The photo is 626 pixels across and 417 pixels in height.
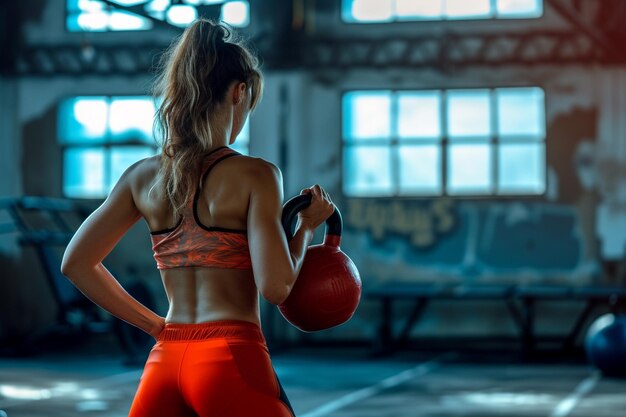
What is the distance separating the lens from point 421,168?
Answer: 12617 mm

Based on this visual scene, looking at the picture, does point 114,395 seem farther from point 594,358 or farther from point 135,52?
point 135,52

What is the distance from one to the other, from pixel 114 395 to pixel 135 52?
6.09 meters

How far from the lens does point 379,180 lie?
12.7 m

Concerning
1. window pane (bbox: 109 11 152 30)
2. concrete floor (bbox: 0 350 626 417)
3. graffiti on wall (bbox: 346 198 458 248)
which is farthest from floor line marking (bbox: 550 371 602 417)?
window pane (bbox: 109 11 152 30)

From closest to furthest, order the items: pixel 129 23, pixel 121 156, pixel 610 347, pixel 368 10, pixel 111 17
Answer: pixel 610 347, pixel 368 10, pixel 121 156, pixel 129 23, pixel 111 17

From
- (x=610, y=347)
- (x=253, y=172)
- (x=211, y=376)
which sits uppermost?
(x=253, y=172)

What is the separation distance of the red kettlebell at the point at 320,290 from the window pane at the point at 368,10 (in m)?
10.9

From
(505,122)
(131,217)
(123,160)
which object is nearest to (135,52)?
(123,160)

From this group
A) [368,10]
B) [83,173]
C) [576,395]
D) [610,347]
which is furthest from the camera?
[83,173]

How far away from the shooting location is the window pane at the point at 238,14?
42.9ft

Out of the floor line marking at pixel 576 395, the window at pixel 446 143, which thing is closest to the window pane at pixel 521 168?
the window at pixel 446 143

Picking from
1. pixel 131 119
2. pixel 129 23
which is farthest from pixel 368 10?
pixel 131 119

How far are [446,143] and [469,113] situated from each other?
433 mm

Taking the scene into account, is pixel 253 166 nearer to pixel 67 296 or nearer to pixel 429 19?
pixel 67 296
